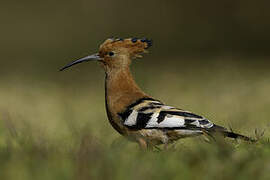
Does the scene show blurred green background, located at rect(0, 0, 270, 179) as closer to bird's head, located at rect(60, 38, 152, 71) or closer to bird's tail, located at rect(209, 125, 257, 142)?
bird's tail, located at rect(209, 125, 257, 142)

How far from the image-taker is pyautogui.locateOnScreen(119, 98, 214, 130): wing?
3.45 meters

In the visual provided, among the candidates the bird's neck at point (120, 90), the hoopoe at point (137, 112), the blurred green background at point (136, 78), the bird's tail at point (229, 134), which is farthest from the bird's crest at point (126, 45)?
the bird's tail at point (229, 134)

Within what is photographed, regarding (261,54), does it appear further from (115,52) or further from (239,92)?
(115,52)

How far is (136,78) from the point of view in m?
8.37

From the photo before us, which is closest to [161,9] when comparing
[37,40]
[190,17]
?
[190,17]

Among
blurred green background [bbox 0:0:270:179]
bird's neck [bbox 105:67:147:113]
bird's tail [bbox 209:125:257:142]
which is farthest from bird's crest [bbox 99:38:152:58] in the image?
bird's tail [bbox 209:125:257:142]

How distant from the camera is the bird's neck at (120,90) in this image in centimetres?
383

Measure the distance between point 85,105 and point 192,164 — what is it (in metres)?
4.70

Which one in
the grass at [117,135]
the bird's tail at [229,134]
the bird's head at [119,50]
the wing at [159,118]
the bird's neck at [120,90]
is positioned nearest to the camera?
the grass at [117,135]

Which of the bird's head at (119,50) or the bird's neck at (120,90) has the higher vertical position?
the bird's head at (119,50)

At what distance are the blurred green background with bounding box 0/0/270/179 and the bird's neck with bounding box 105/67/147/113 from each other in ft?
0.79

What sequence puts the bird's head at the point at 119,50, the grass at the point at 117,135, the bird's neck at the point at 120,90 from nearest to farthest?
the grass at the point at 117,135 < the bird's neck at the point at 120,90 < the bird's head at the point at 119,50

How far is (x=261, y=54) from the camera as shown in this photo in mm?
9977

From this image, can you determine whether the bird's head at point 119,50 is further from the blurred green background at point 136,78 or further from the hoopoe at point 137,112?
the blurred green background at point 136,78
